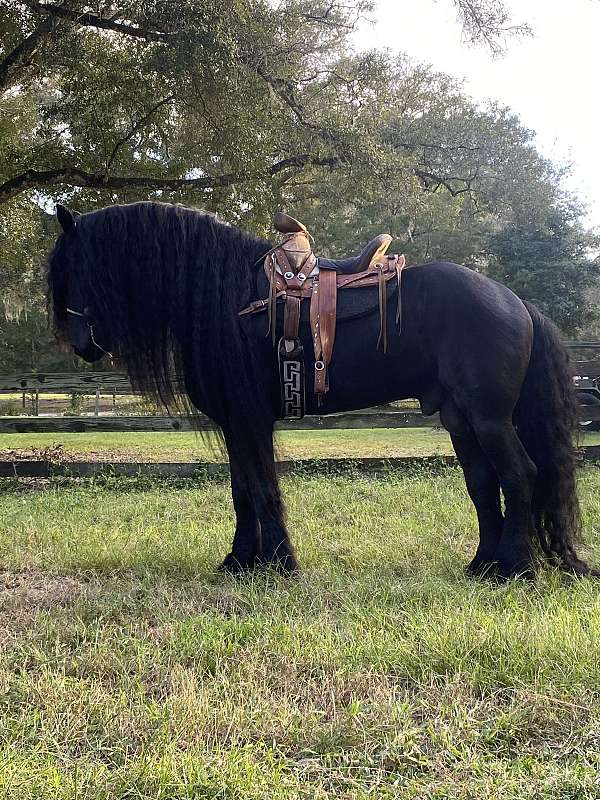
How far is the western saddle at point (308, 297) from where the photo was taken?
3.29 meters

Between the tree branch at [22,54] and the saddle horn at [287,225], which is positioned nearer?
the saddle horn at [287,225]

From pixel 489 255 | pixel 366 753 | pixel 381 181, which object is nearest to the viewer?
pixel 366 753

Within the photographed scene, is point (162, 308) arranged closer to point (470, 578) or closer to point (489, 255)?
point (470, 578)

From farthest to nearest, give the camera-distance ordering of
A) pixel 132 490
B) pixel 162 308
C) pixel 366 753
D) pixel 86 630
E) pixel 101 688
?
pixel 132 490 → pixel 162 308 → pixel 86 630 → pixel 101 688 → pixel 366 753

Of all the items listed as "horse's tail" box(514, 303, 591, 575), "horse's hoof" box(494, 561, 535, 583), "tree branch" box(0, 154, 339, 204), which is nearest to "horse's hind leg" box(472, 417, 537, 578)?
"horse's hoof" box(494, 561, 535, 583)

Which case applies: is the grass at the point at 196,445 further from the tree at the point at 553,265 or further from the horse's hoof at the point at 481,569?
the tree at the point at 553,265

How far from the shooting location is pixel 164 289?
3449 millimetres

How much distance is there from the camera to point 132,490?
6.49m

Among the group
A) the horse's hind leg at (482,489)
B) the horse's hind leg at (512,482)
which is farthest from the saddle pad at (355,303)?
the horse's hind leg at (512,482)

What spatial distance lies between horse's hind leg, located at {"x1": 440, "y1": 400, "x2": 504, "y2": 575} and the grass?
4.56 metres

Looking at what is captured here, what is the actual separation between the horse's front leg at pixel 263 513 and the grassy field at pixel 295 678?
0.52 feet

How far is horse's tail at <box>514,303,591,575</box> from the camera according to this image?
3.35 metres

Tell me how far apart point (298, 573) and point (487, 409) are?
139 cm

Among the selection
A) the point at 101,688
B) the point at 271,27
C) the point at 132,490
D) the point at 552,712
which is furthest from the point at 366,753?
the point at 271,27
